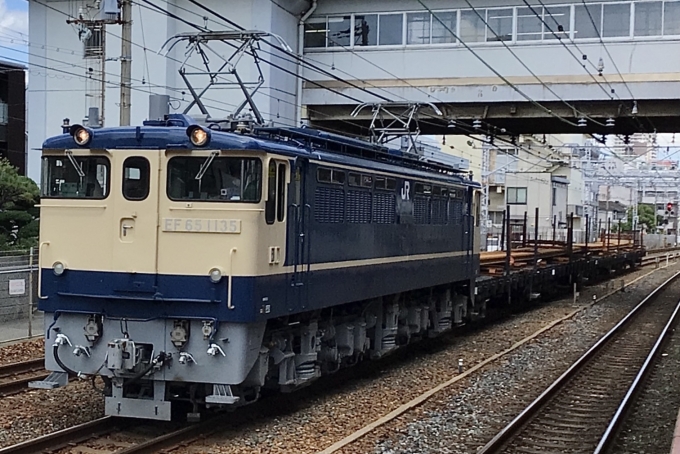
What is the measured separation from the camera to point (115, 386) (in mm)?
10109

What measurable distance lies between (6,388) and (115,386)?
298 centimetres

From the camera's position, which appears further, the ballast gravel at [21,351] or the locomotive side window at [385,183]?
the ballast gravel at [21,351]

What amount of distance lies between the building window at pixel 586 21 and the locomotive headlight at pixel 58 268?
2237cm

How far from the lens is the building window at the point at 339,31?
31.5 meters

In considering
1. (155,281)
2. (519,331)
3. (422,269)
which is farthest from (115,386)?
(519,331)

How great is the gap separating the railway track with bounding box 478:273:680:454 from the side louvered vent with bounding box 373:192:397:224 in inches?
136

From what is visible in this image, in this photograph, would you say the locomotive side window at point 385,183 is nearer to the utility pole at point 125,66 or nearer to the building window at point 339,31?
the utility pole at point 125,66

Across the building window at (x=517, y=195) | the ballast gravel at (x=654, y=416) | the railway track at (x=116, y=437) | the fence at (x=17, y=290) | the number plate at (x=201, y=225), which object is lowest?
the ballast gravel at (x=654, y=416)

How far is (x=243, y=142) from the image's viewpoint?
1002 centimetres

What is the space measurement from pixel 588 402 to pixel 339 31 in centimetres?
2099

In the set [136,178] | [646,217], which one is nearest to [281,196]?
[136,178]

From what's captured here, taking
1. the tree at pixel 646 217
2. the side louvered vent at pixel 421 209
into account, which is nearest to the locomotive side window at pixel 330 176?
the side louvered vent at pixel 421 209

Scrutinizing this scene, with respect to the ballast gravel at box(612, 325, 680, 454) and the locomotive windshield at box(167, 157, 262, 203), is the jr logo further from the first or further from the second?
the locomotive windshield at box(167, 157, 262, 203)

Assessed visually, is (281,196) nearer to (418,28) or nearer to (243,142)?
(243,142)
